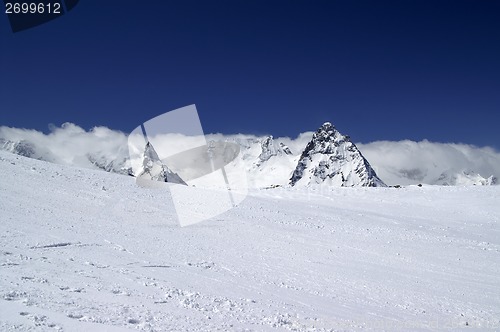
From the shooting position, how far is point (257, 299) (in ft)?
38.0

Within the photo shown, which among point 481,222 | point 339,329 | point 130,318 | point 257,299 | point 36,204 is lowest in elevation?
point 481,222

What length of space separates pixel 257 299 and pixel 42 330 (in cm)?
597

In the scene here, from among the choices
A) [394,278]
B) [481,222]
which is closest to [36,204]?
[394,278]

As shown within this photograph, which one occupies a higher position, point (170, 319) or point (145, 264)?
point (145, 264)

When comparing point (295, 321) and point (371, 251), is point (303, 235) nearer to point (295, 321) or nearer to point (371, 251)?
point (371, 251)

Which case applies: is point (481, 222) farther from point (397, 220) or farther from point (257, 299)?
point (257, 299)

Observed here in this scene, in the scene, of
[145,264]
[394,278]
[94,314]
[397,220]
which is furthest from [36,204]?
[397,220]

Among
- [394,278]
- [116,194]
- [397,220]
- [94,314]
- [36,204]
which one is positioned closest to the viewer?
[94,314]

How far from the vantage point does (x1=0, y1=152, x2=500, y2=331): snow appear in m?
9.48

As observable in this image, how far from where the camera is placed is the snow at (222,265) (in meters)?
9.48

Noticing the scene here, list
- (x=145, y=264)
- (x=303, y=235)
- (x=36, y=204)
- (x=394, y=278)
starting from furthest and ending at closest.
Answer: (x=303, y=235), (x=36, y=204), (x=394, y=278), (x=145, y=264)

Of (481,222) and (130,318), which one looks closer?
(130,318)

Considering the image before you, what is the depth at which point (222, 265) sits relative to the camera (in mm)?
15211

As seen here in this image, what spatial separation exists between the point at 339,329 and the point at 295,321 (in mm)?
1115
